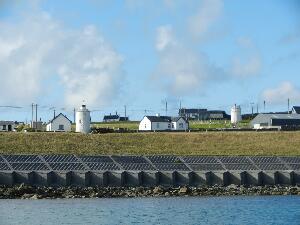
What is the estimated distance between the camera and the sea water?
45.2 m

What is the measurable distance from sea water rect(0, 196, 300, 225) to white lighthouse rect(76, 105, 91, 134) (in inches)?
1938

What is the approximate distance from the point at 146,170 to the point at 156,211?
2057cm

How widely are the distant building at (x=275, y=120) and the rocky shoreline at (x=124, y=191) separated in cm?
7067

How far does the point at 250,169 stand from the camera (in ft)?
240

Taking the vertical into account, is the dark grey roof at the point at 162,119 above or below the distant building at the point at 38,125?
above

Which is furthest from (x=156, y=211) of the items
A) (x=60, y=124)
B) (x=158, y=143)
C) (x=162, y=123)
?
(x=162, y=123)

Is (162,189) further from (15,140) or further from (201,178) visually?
(15,140)

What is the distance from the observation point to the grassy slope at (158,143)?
88000 millimetres

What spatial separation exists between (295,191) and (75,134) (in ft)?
130

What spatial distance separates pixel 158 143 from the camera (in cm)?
9412

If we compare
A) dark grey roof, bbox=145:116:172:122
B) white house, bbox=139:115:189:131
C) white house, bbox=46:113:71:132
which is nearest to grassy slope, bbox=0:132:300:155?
white house, bbox=46:113:71:132

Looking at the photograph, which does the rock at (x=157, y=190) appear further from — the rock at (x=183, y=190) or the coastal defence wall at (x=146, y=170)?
the coastal defence wall at (x=146, y=170)

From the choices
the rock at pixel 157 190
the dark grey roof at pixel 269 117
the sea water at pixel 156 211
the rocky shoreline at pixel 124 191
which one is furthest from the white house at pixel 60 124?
the sea water at pixel 156 211

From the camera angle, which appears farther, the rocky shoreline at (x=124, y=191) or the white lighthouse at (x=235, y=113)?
the white lighthouse at (x=235, y=113)
